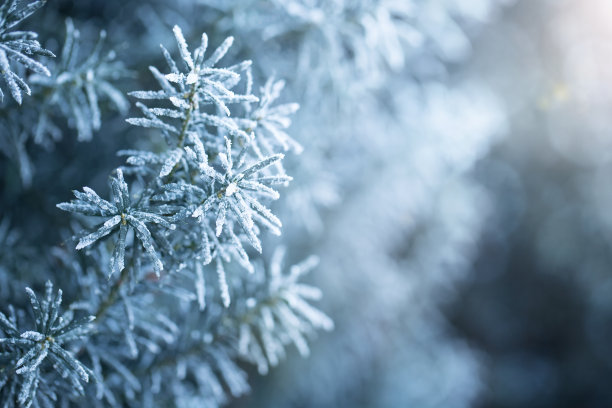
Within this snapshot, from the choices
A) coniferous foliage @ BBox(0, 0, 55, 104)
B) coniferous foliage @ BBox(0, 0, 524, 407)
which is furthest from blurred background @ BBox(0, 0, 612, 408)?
coniferous foliage @ BBox(0, 0, 55, 104)

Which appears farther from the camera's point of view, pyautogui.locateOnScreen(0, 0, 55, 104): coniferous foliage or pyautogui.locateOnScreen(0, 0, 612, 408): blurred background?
pyautogui.locateOnScreen(0, 0, 612, 408): blurred background

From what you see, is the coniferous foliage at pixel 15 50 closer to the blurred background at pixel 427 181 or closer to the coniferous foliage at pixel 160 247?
the coniferous foliage at pixel 160 247

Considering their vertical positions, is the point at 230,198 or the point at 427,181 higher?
the point at 427,181

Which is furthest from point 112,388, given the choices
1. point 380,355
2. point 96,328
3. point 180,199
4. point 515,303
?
point 515,303

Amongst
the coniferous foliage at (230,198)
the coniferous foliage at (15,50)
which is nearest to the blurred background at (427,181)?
the coniferous foliage at (230,198)

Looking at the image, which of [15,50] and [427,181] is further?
[427,181]

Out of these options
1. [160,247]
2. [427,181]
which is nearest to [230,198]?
[160,247]

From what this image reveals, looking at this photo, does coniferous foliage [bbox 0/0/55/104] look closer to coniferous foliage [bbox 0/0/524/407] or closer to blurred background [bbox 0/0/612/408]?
coniferous foliage [bbox 0/0/524/407]

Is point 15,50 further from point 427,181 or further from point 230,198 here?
point 427,181
